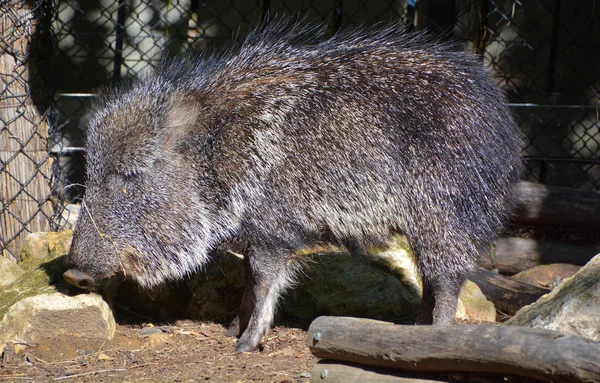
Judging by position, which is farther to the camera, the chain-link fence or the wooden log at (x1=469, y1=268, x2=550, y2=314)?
the chain-link fence

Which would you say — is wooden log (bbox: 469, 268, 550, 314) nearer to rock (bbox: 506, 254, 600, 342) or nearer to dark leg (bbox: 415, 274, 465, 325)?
dark leg (bbox: 415, 274, 465, 325)

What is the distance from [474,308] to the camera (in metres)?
4.36

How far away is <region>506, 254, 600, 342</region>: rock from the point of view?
102 inches

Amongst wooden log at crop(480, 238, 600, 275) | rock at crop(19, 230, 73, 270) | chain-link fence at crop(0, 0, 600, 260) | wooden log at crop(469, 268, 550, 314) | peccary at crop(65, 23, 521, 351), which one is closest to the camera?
peccary at crop(65, 23, 521, 351)

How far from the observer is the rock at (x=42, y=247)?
447cm

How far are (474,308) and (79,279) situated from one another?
2.39 m

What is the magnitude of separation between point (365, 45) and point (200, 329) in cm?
191

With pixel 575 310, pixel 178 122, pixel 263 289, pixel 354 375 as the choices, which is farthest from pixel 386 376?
pixel 178 122

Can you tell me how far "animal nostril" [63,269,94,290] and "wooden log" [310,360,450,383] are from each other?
1.50 meters

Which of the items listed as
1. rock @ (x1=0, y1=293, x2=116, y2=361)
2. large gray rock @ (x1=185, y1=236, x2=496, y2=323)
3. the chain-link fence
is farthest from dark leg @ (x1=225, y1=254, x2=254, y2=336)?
the chain-link fence

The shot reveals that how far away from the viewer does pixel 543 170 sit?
233 inches

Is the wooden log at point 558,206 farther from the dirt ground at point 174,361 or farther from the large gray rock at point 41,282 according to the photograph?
the large gray rock at point 41,282

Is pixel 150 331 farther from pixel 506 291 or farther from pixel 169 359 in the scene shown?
pixel 506 291

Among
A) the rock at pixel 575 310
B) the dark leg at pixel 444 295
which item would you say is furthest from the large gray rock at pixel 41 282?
the rock at pixel 575 310
